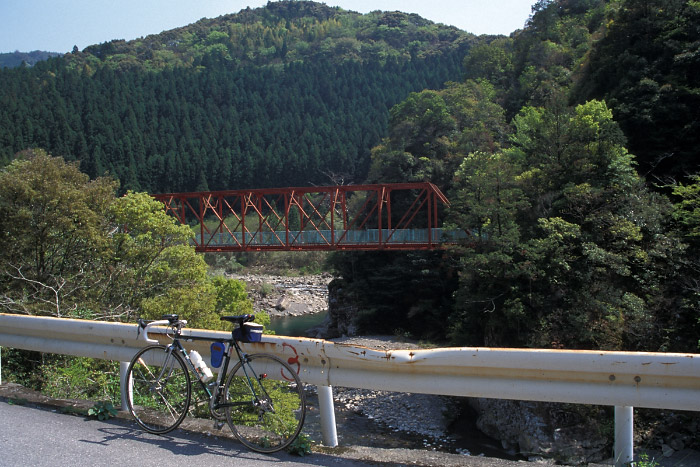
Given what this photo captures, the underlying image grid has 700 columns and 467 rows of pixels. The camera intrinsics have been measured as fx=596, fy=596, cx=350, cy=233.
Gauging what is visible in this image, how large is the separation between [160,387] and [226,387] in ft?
2.24

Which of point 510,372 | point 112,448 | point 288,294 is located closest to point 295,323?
point 288,294

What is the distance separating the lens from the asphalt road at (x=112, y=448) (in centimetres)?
401

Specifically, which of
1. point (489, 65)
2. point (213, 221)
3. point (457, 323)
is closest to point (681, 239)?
point (457, 323)

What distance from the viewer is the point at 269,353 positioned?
4.46 meters

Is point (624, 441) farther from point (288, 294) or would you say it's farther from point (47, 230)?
point (288, 294)

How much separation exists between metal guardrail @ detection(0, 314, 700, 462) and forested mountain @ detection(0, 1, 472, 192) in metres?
82.6

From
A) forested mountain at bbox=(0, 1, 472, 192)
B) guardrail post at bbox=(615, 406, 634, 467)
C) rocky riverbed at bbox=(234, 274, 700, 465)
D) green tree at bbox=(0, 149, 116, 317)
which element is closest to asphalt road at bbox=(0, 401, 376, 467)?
guardrail post at bbox=(615, 406, 634, 467)

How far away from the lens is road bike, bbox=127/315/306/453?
13.9 ft

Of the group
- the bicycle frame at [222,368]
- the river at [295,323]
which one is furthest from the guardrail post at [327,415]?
the river at [295,323]

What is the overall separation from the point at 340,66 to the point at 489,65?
275 ft

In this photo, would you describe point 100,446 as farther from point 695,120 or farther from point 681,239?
point 695,120

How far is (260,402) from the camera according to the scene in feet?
14.1

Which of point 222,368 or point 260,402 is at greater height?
point 222,368

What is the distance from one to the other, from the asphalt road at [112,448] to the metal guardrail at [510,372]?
2.05ft
